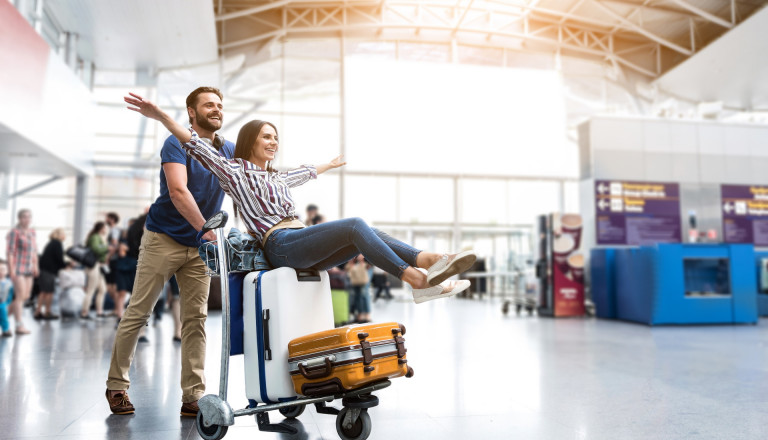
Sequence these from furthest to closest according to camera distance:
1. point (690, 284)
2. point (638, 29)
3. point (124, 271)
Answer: point (638, 29)
point (690, 284)
point (124, 271)

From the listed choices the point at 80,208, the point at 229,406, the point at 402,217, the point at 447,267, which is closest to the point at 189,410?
the point at 229,406

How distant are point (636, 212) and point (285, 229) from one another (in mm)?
8466

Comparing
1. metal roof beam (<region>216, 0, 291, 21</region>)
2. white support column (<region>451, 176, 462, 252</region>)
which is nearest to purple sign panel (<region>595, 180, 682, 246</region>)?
white support column (<region>451, 176, 462, 252</region>)

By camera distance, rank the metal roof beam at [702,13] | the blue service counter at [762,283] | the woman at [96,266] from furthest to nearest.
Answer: the metal roof beam at [702,13], the blue service counter at [762,283], the woman at [96,266]

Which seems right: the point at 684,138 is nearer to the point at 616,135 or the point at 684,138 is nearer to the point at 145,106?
the point at 616,135

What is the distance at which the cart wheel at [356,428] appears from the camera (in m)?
1.95

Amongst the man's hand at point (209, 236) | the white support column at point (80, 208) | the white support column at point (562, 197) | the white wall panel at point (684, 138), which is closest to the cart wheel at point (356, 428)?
the man's hand at point (209, 236)

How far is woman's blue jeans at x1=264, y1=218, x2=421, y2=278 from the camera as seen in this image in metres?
1.91

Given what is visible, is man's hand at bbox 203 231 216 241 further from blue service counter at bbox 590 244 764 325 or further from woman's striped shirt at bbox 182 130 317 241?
blue service counter at bbox 590 244 764 325

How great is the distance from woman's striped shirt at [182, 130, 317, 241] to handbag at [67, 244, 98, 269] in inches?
253

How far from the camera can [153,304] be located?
8.24 ft

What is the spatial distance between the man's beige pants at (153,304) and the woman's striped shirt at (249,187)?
559mm

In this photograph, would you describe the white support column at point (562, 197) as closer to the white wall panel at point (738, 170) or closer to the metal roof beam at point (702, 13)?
the metal roof beam at point (702, 13)

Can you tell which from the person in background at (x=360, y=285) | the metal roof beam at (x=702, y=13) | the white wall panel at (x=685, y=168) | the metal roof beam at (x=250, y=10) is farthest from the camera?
the metal roof beam at (x=250, y=10)
